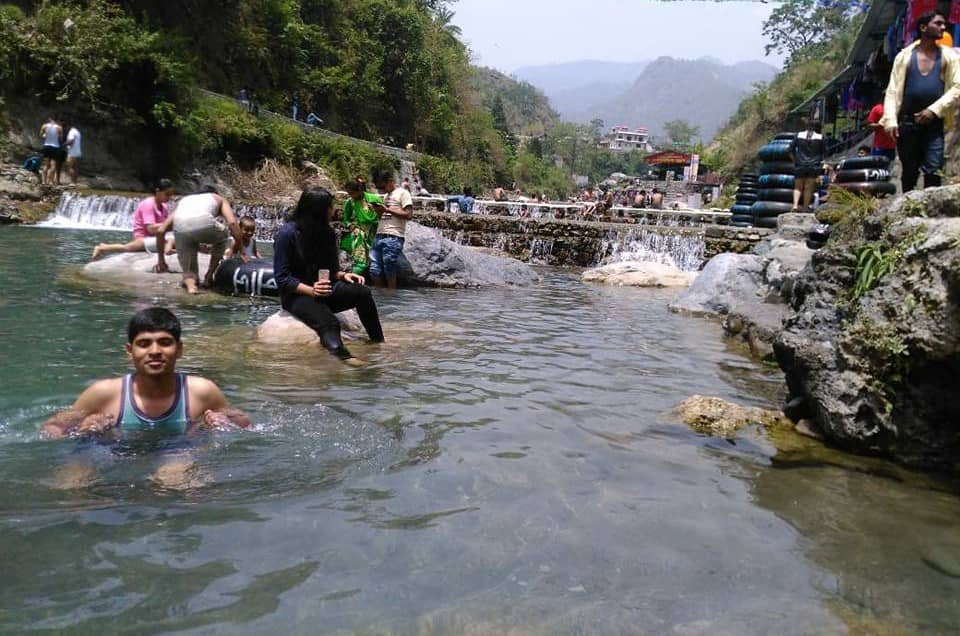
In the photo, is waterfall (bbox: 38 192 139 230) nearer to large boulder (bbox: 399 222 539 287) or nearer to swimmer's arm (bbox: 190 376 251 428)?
large boulder (bbox: 399 222 539 287)

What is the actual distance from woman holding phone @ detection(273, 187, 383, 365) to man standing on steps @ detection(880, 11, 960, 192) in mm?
4791

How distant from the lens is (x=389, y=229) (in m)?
10.6

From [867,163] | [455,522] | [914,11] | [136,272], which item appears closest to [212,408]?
[455,522]

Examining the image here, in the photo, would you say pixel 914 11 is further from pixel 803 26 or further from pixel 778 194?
pixel 803 26

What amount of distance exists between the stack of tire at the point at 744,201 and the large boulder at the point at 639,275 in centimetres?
478

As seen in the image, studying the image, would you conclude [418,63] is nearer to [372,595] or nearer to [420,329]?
[420,329]

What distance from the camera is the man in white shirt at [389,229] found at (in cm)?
963

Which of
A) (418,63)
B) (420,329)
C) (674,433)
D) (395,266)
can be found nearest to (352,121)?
(418,63)

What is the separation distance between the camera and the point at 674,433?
442 cm

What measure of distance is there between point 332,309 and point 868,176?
25.7 feet

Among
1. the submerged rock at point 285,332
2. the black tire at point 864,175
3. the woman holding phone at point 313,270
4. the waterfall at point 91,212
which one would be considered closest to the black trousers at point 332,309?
the woman holding phone at point 313,270

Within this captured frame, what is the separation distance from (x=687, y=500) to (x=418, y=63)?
46003 millimetres

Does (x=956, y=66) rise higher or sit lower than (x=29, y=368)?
higher

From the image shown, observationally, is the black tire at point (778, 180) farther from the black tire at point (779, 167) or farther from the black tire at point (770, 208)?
the black tire at point (770, 208)
